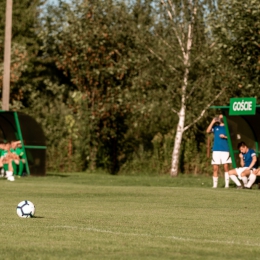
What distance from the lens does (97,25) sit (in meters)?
41.4

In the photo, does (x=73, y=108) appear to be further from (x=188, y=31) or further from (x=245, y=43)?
(x=245, y=43)

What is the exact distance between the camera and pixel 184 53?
3816cm

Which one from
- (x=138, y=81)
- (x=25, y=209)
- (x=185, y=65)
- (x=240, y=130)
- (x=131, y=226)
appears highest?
(x=185, y=65)

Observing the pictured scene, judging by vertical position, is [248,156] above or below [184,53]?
below

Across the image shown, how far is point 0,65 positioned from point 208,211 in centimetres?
3186

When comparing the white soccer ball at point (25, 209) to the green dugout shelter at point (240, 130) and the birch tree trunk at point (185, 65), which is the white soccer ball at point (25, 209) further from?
the birch tree trunk at point (185, 65)

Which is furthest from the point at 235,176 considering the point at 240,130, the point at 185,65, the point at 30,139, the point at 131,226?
the point at 131,226

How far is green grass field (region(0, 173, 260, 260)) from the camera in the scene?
10.3 meters

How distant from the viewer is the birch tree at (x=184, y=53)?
37.6 metres

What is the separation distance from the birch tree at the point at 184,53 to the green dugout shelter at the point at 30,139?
5.94 m

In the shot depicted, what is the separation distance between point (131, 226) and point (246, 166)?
545 inches

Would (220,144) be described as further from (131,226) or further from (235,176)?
(131,226)

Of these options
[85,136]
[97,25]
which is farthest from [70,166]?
[97,25]

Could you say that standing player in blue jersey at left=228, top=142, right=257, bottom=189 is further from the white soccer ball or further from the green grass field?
the white soccer ball
